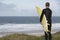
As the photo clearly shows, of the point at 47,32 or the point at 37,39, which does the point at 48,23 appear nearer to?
the point at 47,32

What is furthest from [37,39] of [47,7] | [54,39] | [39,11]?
[47,7]

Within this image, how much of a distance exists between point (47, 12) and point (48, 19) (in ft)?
1.09

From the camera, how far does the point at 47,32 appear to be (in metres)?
12.6

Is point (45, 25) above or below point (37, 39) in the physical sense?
above

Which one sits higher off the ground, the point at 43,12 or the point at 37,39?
the point at 43,12

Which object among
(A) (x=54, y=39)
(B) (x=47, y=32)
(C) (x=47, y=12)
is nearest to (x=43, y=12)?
(C) (x=47, y=12)

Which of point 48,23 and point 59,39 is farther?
point 59,39

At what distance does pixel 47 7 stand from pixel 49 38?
1477 millimetres

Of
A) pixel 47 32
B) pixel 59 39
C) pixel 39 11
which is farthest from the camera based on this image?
pixel 59 39

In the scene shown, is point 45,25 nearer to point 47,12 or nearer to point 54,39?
point 47,12

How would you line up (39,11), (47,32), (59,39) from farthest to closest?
1. (59,39)
2. (39,11)
3. (47,32)

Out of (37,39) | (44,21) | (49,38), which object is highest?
(44,21)

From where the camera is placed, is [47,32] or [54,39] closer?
A: [47,32]

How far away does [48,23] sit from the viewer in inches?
499
